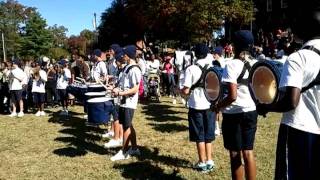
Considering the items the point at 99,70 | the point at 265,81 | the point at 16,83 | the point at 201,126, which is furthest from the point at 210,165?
the point at 16,83

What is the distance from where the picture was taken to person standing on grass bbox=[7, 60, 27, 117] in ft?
49.6

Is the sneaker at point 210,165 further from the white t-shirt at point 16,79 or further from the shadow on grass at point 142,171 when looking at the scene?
the white t-shirt at point 16,79

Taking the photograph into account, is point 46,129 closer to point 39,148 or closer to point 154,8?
point 39,148

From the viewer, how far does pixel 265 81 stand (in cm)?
408

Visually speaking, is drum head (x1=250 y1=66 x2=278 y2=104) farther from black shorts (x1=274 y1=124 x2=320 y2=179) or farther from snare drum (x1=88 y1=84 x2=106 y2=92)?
snare drum (x1=88 y1=84 x2=106 y2=92)

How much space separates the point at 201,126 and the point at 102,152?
2647 millimetres

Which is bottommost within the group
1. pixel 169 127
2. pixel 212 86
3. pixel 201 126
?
pixel 169 127

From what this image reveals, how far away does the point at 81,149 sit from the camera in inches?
378

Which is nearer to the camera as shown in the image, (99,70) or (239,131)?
(239,131)

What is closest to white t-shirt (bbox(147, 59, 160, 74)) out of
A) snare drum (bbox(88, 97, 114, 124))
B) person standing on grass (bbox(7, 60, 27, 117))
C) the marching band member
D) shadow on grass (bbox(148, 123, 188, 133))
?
person standing on grass (bbox(7, 60, 27, 117))

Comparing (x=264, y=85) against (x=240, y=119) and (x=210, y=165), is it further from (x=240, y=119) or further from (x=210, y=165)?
(x=210, y=165)

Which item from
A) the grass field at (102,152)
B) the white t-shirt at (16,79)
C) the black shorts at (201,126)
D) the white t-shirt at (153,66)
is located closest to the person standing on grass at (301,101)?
the grass field at (102,152)

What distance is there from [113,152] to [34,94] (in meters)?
7.33

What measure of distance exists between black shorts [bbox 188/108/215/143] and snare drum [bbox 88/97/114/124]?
87.6 inches
